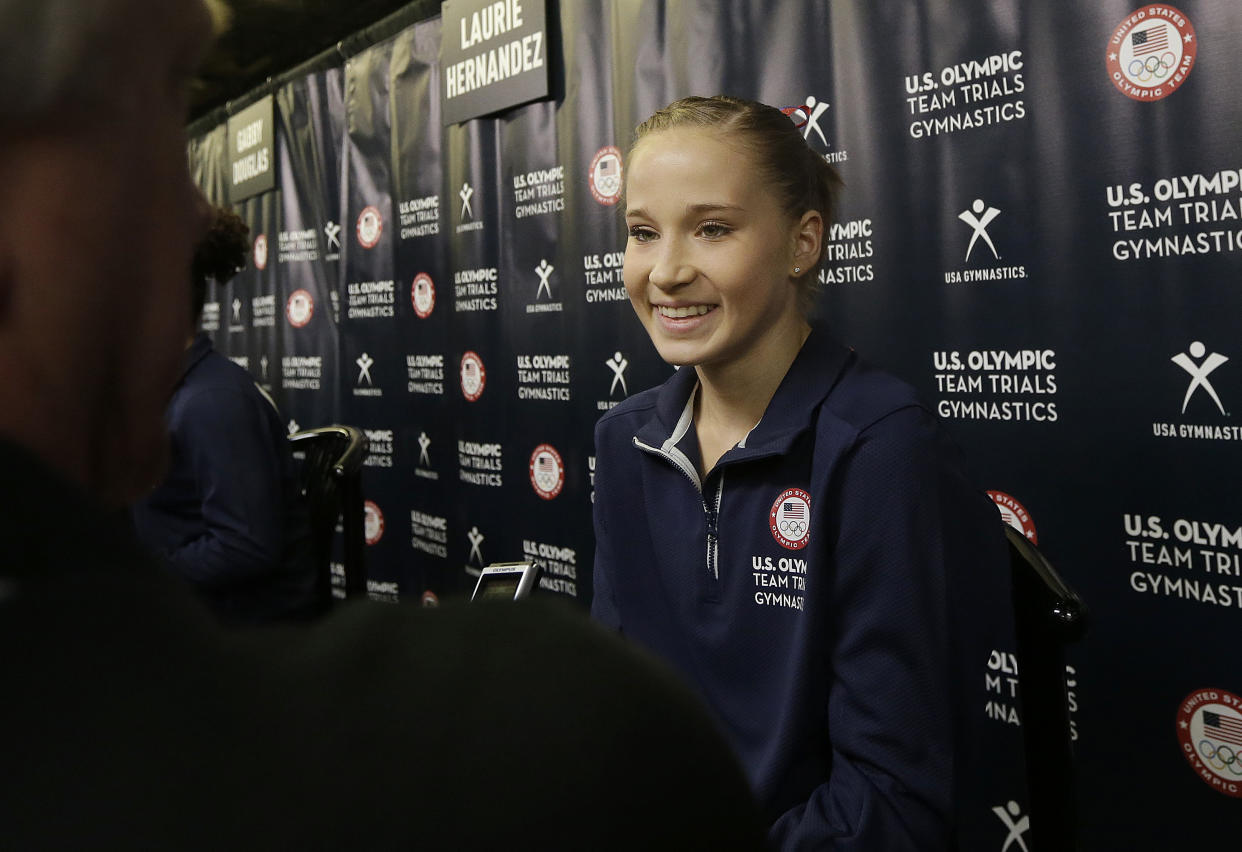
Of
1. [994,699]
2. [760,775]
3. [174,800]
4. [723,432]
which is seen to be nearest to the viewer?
[174,800]

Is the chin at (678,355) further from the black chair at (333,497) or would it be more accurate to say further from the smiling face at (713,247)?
the black chair at (333,497)

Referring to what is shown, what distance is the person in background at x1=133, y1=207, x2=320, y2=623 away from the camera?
2018 millimetres

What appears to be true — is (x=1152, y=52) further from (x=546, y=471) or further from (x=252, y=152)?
(x=252, y=152)

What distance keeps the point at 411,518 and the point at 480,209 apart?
1.44 meters

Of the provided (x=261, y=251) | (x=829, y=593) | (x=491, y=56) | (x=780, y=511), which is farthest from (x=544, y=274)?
(x=261, y=251)

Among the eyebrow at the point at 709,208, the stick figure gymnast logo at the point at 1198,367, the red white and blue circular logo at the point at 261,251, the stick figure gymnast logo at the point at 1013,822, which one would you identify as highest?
the red white and blue circular logo at the point at 261,251

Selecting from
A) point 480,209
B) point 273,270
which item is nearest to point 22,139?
point 480,209

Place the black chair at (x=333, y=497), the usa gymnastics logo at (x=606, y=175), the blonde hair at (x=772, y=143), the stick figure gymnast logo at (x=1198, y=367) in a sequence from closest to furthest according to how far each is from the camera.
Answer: the blonde hair at (x=772, y=143)
the stick figure gymnast logo at (x=1198, y=367)
the black chair at (x=333, y=497)
the usa gymnastics logo at (x=606, y=175)

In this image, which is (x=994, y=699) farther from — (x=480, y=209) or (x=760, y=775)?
(x=480, y=209)

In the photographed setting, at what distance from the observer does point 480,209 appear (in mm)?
3645

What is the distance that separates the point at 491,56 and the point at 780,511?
9.02 feet

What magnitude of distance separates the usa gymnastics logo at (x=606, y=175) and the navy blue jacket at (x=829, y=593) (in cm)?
186

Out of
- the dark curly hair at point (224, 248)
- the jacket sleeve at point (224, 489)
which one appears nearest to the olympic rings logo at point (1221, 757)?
the jacket sleeve at point (224, 489)

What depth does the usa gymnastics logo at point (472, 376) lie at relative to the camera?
3707mm
